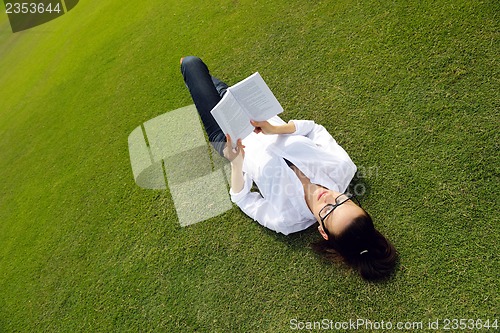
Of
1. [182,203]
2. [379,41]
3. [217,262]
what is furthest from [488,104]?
[182,203]

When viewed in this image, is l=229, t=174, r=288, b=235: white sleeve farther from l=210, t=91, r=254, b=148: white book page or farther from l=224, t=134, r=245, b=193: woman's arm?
l=210, t=91, r=254, b=148: white book page

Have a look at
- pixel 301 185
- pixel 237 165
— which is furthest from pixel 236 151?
pixel 301 185

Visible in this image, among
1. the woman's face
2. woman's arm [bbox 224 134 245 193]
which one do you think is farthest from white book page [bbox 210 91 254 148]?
the woman's face

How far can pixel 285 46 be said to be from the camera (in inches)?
140

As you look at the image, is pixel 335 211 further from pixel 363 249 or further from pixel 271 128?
pixel 271 128

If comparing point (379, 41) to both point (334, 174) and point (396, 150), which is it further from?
point (334, 174)

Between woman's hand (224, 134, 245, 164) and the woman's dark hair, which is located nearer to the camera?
the woman's dark hair

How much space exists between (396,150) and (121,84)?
361 cm

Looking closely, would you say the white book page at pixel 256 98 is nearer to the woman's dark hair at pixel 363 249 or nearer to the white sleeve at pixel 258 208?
the white sleeve at pixel 258 208

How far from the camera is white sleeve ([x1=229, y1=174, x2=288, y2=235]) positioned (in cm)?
257

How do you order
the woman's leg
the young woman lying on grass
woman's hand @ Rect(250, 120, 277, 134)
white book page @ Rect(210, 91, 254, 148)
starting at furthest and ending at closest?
the woman's leg → woman's hand @ Rect(250, 120, 277, 134) → white book page @ Rect(210, 91, 254, 148) → the young woman lying on grass

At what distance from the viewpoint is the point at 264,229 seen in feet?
9.15

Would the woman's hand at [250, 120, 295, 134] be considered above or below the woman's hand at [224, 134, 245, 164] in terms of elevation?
above

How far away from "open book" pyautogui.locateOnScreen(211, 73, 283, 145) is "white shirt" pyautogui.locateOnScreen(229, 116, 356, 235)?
10.1 inches
